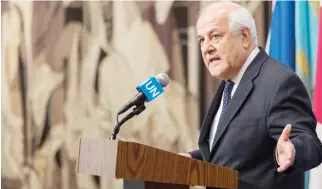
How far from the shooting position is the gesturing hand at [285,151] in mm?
1421

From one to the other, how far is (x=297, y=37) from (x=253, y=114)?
147 centimetres

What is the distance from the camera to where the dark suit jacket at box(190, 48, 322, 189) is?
163 cm

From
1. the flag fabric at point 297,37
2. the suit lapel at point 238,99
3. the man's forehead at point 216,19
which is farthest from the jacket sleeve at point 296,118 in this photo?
the flag fabric at point 297,37

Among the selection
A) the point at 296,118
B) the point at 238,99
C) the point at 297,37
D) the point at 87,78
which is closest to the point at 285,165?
the point at 296,118

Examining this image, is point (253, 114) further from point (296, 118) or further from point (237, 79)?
point (237, 79)

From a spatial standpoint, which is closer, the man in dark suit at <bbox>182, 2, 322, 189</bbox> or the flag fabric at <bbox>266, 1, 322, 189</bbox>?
the man in dark suit at <bbox>182, 2, 322, 189</bbox>

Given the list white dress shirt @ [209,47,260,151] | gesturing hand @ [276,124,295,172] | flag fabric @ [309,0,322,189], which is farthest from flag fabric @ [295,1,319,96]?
gesturing hand @ [276,124,295,172]

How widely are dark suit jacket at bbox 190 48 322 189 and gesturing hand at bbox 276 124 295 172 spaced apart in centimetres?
14

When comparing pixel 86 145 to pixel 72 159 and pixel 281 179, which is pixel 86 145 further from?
pixel 72 159

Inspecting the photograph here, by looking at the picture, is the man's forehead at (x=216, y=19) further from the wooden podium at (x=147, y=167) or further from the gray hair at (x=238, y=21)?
the wooden podium at (x=147, y=167)

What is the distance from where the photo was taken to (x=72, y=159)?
343 centimetres

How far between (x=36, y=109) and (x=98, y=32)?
0.67m

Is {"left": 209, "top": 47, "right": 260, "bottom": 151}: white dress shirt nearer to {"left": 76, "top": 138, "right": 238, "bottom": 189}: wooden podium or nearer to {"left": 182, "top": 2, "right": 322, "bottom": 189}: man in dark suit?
{"left": 182, "top": 2, "right": 322, "bottom": 189}: man in dark suit

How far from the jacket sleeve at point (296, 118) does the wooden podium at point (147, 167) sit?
24 centimetres
